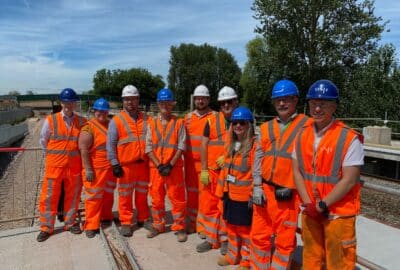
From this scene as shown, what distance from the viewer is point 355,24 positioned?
90.6 ft

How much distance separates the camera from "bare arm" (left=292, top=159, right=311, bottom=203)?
2875 millimetres

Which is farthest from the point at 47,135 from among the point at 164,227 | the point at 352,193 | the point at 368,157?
the point at 368,157

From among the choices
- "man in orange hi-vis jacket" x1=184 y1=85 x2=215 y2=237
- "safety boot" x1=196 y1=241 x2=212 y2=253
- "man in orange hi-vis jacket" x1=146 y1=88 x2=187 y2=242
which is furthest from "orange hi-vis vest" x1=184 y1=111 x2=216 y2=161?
"safety boot" x1=196 y1=241 x2=212 y2=253

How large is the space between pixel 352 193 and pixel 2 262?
4075 millimetres

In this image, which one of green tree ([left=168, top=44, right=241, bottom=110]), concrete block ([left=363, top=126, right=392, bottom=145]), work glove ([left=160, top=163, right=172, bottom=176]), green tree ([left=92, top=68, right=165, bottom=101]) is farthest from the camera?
green tree ([left=92, top=68, right=165, bottom=101])

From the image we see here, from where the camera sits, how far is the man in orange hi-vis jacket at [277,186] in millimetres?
3258

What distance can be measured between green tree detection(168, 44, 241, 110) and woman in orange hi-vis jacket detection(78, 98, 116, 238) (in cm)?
4901

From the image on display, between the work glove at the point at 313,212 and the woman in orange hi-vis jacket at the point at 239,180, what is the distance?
868 mm

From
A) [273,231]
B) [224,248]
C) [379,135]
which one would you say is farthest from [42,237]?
[379,135]

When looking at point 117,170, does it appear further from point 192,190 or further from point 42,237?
point 42,237

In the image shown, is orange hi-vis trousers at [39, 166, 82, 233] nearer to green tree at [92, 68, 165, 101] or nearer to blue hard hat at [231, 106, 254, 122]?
blue hard hat at [231, 106, 254, 122]

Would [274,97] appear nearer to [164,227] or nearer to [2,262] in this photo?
[164,227]

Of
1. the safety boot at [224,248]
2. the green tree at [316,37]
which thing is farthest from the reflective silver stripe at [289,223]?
the green tree at [316,37]

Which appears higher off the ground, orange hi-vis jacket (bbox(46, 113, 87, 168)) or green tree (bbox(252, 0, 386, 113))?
green tree (bbox(252, 0, 386, 113))
